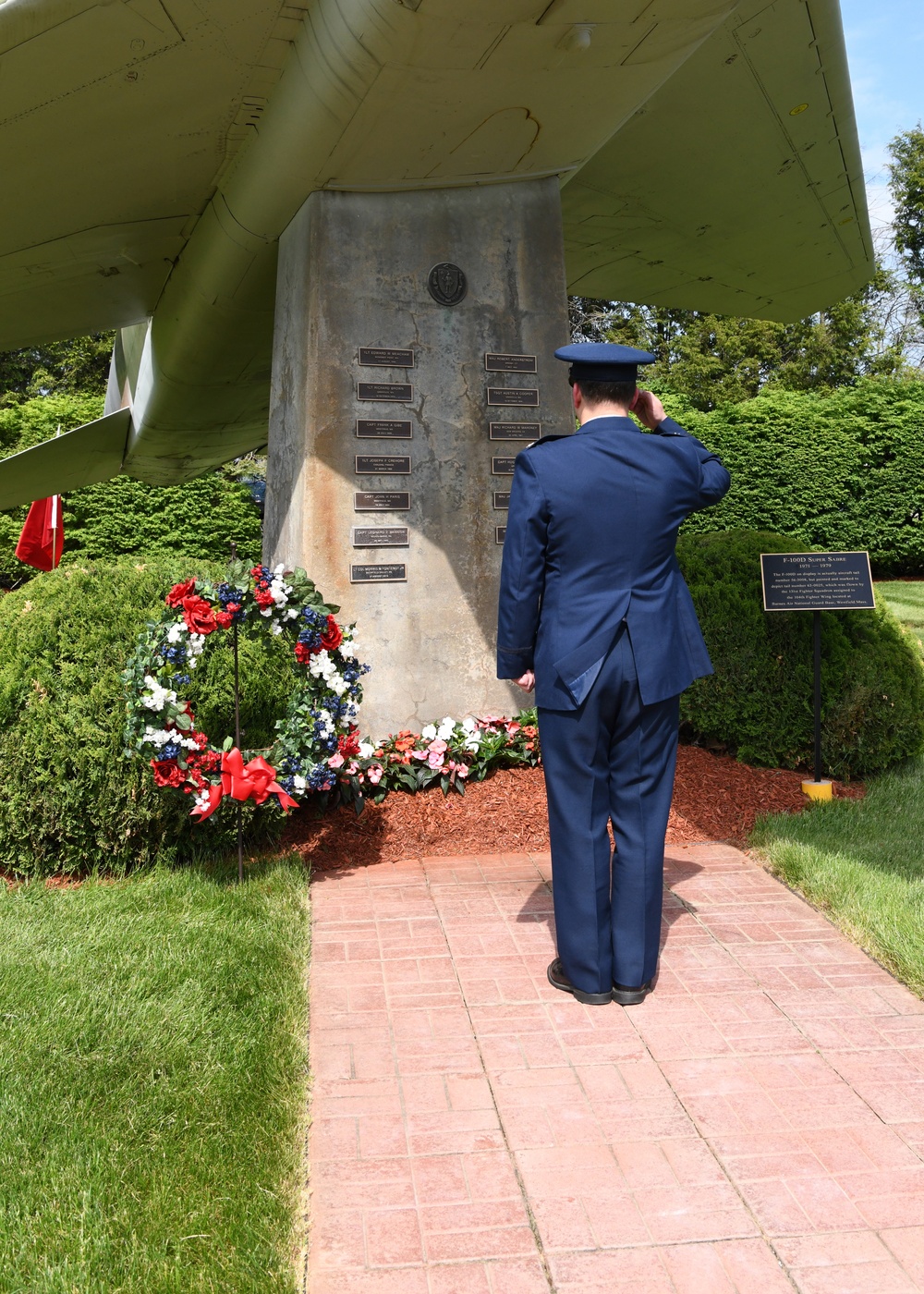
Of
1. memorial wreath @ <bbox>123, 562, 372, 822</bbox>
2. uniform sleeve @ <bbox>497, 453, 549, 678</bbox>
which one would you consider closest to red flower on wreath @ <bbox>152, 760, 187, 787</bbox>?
memorial wreath @ <bbox>123, 562, 372, 822</bbox>

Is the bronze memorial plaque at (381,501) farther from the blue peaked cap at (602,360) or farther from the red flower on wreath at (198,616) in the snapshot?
the blue peaked cap at (602,360)

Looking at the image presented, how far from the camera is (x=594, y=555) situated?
11.2ft

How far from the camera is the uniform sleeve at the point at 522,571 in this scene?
11.2 ft

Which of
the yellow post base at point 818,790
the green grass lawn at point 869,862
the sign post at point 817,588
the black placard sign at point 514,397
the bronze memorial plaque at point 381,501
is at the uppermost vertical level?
the black placard sign at point 514,397

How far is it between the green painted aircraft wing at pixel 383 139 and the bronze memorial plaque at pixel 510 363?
1.04 m

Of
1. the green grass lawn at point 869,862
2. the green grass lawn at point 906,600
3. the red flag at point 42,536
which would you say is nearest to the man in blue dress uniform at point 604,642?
the green grass lawn at point 869,862

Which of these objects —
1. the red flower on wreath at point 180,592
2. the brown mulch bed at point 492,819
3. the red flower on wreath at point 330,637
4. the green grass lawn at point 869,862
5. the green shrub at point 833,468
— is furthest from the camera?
the green shrub at point 833,468

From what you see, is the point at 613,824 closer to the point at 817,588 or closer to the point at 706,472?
the point at 706,472

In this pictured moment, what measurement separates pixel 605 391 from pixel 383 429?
2766 mm

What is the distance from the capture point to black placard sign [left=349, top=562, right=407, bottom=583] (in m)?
6.04

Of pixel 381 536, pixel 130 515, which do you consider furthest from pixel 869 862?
pixel 130 515

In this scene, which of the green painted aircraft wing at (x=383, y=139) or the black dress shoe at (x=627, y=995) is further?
the green painted aircraft wing at (x=383, y=139)

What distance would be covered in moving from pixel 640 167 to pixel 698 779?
4.03 m

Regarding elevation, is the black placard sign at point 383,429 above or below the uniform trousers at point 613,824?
above
